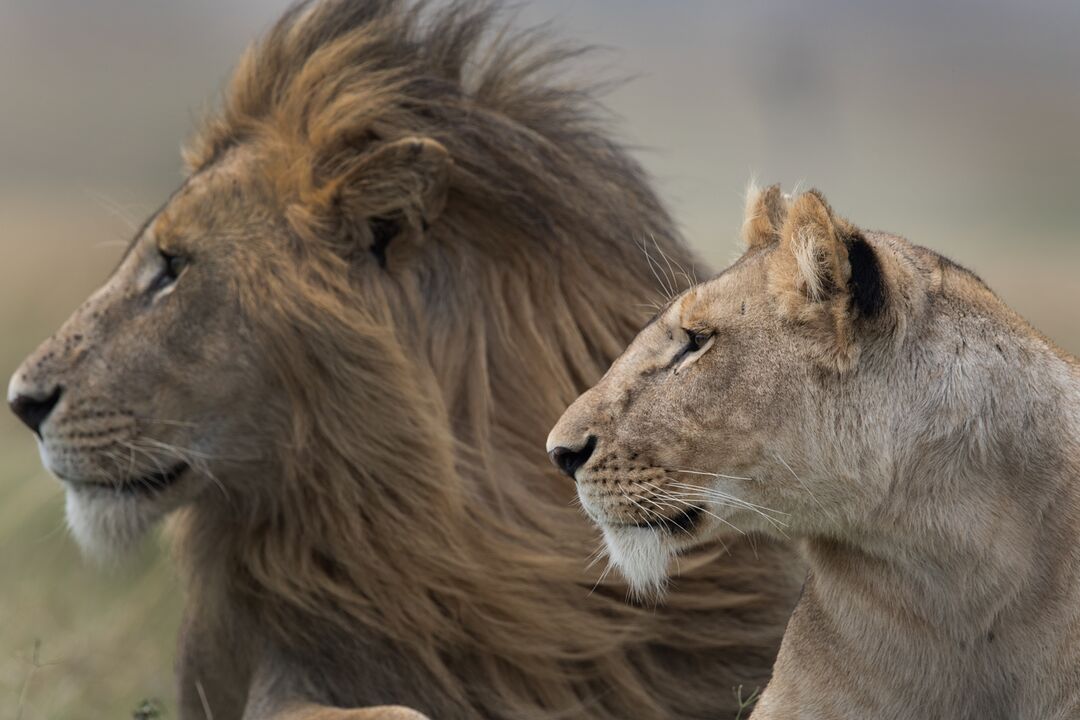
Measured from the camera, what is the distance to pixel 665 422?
312 centimetres

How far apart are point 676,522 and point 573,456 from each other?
0.67ft

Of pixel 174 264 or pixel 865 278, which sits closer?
pixel 865 278

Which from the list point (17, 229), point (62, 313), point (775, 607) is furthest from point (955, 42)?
point (775, 607)

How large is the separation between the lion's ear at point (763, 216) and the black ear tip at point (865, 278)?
316 millimetres

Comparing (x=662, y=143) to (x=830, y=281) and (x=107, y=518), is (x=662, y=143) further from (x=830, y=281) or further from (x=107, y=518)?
(x=830, y=281)

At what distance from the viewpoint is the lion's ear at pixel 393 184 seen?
4.16 m

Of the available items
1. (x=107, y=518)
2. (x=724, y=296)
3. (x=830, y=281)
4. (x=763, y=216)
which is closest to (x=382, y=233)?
(x=107, y=518)

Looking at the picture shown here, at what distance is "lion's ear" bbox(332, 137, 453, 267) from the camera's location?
416cm

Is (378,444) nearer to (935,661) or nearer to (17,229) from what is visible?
(935,661)

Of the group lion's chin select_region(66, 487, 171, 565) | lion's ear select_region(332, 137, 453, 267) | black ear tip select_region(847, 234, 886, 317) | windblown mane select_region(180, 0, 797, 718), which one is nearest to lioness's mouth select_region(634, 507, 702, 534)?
black ear tip select_region(847, 234, 886, 317)

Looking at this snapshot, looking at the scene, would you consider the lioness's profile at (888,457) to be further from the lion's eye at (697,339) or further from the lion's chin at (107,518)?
the lion's chin at (107,518)

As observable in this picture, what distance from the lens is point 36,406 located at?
409 centimetres

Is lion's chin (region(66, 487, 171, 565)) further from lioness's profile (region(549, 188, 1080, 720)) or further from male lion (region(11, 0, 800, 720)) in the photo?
lioness's profile (region(549, 188, 1080, 720))

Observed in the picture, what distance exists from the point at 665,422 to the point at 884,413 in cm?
35
